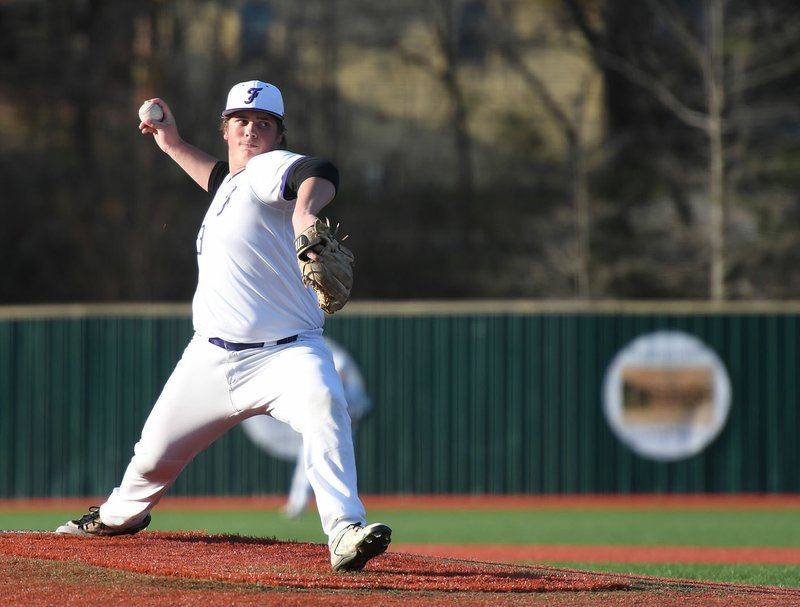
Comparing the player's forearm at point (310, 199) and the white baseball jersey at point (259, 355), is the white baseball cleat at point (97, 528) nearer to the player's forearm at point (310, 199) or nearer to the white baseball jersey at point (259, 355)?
the white baseball jersey at point (259, 355)

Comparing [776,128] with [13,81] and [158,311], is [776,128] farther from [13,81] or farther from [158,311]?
[13,81]

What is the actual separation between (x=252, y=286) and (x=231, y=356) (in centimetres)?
30

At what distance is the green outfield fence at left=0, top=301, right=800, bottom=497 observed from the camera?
625 inches

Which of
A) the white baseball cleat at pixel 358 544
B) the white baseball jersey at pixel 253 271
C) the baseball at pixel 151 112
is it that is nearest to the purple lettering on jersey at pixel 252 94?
the white baseball jersey at pixel 253 271

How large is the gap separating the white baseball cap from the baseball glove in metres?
0.74

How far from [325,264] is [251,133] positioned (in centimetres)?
95

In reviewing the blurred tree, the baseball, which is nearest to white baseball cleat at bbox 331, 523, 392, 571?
the baseball

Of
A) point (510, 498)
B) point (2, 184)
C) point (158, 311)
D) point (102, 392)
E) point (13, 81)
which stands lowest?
point (510, 498)

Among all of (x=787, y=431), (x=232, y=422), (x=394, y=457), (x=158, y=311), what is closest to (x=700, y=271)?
(x=787, y=431)

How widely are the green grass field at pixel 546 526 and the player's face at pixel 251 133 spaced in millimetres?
3793

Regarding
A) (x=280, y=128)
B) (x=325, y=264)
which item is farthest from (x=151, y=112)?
(x=325, y=264)

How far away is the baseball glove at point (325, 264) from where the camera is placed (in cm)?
463

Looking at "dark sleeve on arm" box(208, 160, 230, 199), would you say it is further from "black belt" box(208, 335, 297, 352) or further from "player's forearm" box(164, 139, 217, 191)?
"black belt" box(208, 335, 297, 352)

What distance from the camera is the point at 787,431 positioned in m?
15.9
